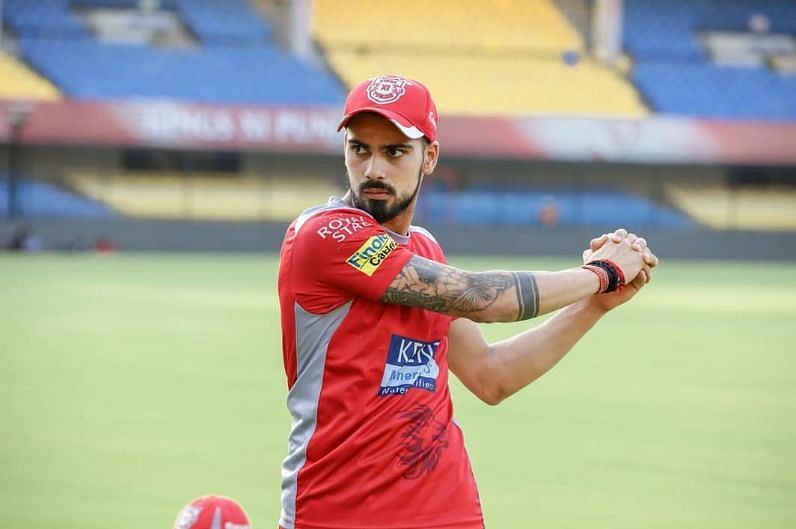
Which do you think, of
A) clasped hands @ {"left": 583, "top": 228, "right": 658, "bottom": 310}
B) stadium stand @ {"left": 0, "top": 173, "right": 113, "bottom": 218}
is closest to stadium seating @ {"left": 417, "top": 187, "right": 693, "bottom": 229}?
stadium stand @ {"left": 0, "top": 173, "right": 113, "bottom": 218}

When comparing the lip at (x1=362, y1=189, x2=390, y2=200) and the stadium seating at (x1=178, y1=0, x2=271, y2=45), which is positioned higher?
the stadium seating at (x1=178, y1=0, x2=271, y2=45)

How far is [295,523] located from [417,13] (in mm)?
41367

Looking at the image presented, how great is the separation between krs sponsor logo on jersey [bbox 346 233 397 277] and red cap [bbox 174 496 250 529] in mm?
796

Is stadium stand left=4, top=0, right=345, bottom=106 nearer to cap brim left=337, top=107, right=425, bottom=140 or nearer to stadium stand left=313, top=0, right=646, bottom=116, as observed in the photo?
stadium stand left=313, top=0, right=646, bottom=116

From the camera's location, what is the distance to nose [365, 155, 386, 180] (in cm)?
333

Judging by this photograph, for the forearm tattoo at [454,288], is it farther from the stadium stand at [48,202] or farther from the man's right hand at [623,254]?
the stadium stand at [48,202]

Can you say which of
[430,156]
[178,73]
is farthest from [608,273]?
[178,73]

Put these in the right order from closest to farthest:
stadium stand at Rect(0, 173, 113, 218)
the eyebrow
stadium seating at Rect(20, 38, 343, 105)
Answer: the eyebrow, stadium stand at Rect(0, 173, 113, 218), stadium seating at Rect(20, 38, 343, 105)

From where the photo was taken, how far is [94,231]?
35.2 m

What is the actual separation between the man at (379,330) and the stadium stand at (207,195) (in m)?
34.9

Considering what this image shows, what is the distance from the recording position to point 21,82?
38.1 metres

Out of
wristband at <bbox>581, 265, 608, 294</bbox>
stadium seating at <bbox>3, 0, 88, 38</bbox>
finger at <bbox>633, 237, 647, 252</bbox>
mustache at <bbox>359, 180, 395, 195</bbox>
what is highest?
stadium seating at <bbox>3, 0, 88, 38</bbox>

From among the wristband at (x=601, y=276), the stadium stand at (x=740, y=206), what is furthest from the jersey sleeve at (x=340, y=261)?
the stadium stand at (x=740, y=206)

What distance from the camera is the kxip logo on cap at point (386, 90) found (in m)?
Result: 3.28
